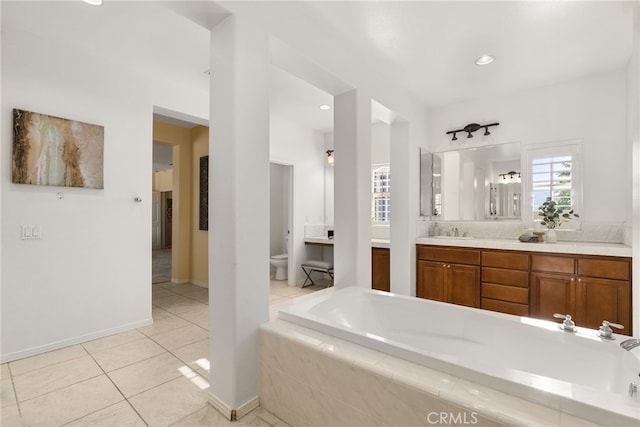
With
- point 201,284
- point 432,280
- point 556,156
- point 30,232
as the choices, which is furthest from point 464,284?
point 30,232

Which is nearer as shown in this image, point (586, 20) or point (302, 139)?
point (586, 20)

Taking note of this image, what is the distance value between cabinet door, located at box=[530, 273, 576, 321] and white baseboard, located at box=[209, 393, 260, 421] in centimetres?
279

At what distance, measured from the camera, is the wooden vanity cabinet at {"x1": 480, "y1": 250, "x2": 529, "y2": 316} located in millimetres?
3016

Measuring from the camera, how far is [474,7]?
6.87ft

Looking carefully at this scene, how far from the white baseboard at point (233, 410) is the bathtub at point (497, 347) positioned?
19.5 inches

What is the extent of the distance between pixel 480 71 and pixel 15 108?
13.4 feet

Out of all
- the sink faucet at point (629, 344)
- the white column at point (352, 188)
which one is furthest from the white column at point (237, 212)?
the sink faucet at point (629, 344)

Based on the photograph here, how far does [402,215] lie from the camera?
11.9 ft

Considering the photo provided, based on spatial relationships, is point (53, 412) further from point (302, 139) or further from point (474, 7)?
point (302, 139)

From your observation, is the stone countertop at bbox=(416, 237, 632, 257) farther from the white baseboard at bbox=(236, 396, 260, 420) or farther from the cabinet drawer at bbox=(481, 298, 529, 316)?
the white baseboard at bbox=(236, 396, 260, 420)

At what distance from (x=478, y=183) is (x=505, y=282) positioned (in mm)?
1311

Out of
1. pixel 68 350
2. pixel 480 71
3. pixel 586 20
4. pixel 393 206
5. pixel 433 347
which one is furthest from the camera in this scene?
pixel 393 206

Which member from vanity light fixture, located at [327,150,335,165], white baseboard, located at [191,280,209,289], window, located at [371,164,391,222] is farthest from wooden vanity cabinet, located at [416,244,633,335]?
white baseboard, located at [191,280,209,289]

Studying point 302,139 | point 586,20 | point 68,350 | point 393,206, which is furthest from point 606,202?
point 68,350
